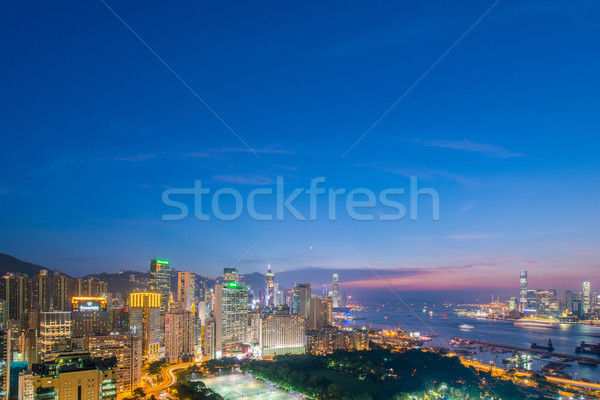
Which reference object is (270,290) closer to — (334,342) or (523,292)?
(334,342)

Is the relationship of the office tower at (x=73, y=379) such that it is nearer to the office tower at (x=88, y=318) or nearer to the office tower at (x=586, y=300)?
the office tower at (x=88, y=318)

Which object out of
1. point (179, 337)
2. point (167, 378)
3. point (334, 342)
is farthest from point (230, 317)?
point (167, 378)

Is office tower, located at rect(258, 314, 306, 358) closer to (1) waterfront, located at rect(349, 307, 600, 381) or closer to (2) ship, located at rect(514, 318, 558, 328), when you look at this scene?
(1) waterfront, located at rect(349, 307, 600, 381)

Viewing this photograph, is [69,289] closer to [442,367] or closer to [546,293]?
[442,367]

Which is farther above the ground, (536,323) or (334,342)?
(334,342)

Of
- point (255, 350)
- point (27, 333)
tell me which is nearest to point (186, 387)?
point (27, 333)

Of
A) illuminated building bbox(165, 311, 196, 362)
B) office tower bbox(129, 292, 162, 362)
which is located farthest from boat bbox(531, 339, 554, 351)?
office tower bbox(129, 292, 162, 362)

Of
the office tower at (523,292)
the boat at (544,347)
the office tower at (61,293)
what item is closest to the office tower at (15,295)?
the office tower at (61,293)
